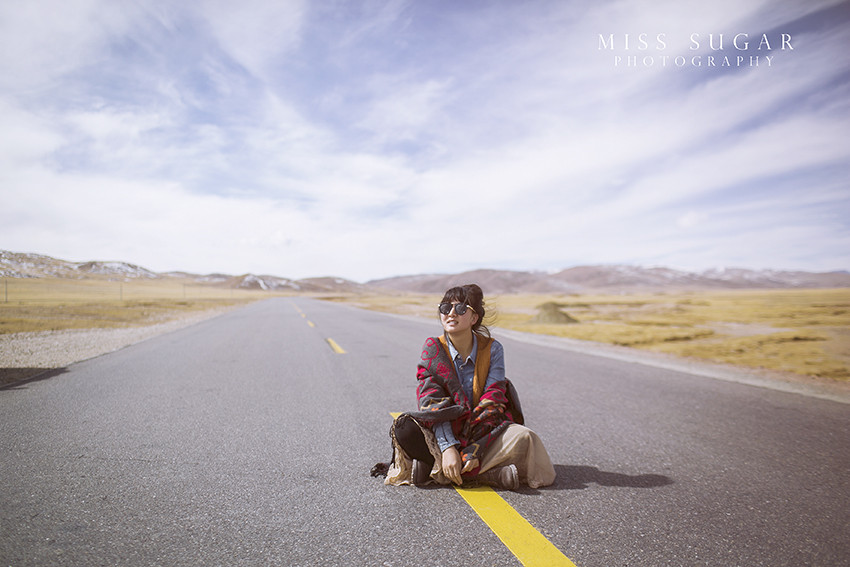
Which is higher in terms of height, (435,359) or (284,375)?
(435,359)

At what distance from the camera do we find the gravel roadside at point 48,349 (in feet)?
21.4

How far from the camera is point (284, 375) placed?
6.49m

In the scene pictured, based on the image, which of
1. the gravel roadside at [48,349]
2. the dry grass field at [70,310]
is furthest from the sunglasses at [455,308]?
the dry grass field at [70,310]

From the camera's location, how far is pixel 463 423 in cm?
286

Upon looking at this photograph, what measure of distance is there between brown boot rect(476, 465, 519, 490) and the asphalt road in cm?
7

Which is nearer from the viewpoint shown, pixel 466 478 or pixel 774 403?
pixel 466 478

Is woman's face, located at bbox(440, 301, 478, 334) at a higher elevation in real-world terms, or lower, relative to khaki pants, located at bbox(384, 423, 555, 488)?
higher

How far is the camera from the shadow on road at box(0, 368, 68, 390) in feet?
18.2

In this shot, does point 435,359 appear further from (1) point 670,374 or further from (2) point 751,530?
(1) point 670,374

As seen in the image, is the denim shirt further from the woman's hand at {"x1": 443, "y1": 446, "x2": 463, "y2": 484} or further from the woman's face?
the woman's hand at {"x1": 443, "y1": 446, "x2": 463, "y2": 484}

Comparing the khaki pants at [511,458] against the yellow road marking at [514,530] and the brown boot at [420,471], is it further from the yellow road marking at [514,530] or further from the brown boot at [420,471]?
the yellow road marking at [514,530]

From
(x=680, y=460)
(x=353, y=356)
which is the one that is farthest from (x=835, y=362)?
(x=353, y=356)

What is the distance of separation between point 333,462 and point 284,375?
12.2 ft

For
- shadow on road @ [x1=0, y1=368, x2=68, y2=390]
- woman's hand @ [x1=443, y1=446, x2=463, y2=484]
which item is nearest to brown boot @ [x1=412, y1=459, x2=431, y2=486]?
woman's hand @ [x1=443, y1=446, x2=463, y2=484]
